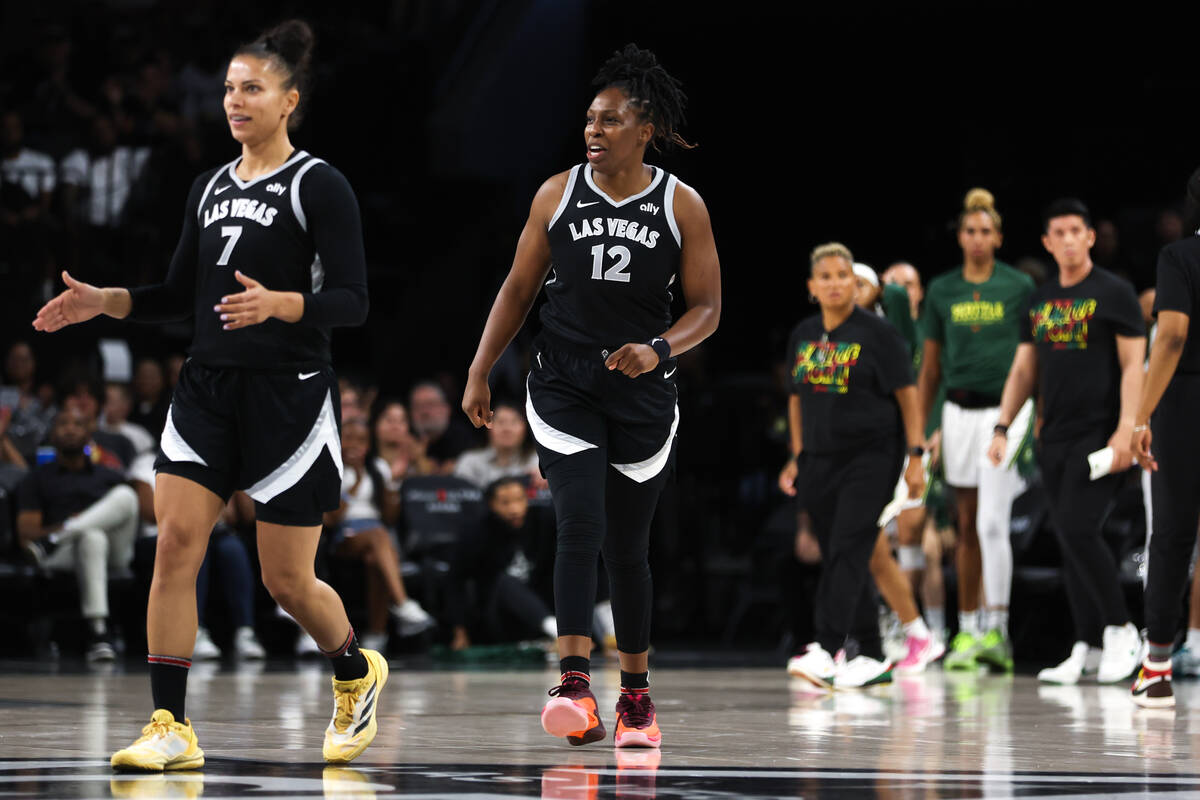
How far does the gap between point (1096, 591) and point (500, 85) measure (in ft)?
29.9

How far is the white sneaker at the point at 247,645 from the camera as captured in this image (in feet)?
31.8

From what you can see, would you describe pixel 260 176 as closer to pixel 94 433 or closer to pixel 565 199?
pixel 565 199

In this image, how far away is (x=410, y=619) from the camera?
1022 cm

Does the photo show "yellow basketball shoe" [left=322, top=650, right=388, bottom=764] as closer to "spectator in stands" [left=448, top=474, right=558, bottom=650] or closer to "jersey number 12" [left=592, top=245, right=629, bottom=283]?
"jersey number 12" [left=592, top=245, right=629, bottom=283]

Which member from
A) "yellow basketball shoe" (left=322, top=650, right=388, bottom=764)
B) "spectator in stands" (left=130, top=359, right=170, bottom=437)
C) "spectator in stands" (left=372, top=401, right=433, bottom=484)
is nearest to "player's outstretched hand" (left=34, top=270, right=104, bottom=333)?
"yellow basketball shoe" (left=322, top=650, right=388, bottom=764)

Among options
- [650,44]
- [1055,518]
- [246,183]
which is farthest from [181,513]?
[650,44]

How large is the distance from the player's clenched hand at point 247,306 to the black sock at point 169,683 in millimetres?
826

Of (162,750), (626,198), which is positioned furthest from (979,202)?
(162,750)

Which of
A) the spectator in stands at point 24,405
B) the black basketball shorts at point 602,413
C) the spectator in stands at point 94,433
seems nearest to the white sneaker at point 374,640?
the spectator in stands at point 94,433

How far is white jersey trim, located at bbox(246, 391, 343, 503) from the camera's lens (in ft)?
14.1

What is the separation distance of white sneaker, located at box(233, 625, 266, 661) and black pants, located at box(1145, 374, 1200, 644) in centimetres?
511

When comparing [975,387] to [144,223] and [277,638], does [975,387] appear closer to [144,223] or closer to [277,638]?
[277,638]

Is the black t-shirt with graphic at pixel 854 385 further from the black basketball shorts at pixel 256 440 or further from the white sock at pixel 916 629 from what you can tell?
the black basketball shorts at pixel 256 440

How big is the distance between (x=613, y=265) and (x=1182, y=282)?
8.25 ft
